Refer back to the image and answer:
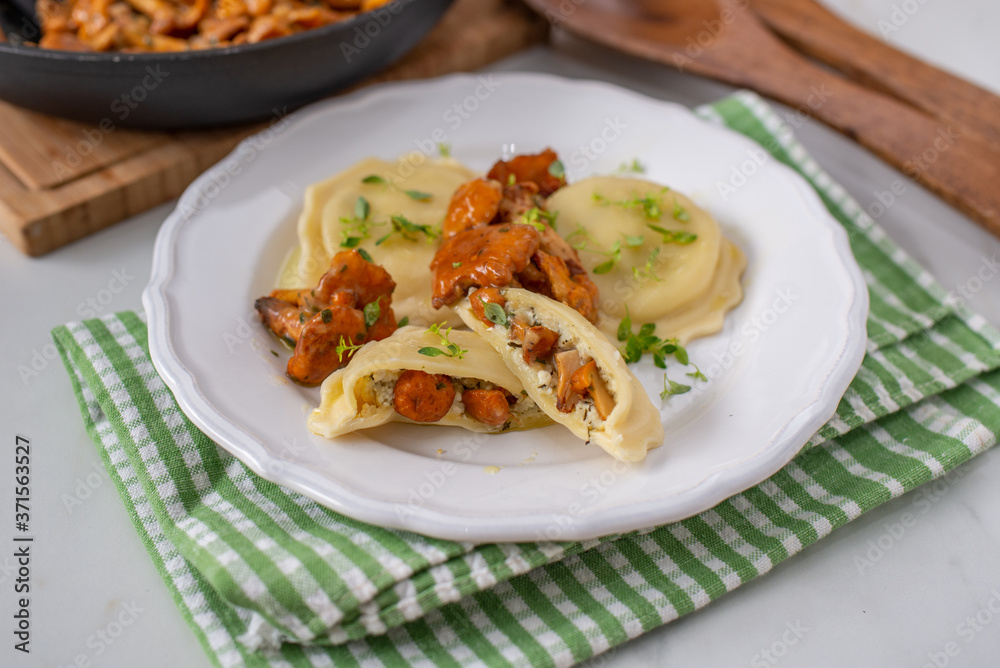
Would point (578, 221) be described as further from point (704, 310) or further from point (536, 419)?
point (536, 419)

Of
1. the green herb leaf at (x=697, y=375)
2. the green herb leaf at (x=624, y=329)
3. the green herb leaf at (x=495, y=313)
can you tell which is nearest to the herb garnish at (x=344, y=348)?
the green herb leaf at (x=495, y=313)

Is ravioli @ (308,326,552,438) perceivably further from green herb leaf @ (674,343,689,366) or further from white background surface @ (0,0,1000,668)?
white background surface @ (0,0,1000,668)

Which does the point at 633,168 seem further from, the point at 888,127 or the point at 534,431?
the point at 534,431

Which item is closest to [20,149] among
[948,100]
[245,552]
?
→ [245,552]

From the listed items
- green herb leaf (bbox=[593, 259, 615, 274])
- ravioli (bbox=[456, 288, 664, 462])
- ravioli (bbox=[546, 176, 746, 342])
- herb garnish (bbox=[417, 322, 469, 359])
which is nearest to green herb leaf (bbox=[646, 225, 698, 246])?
ravioli (bbox=[546, 176, 746, 342])

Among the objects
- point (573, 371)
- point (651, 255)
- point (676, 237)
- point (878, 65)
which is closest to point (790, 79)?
point (878, 65)
